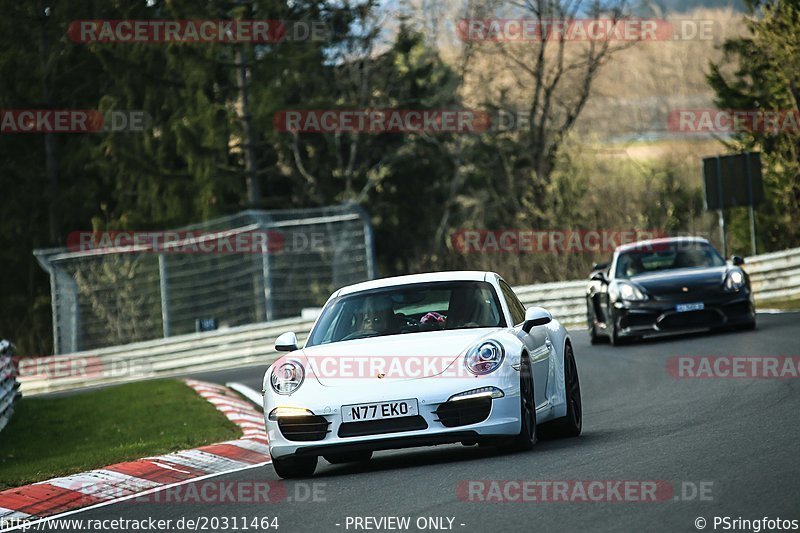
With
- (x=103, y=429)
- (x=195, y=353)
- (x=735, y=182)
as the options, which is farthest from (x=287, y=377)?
(x=735, y=182)

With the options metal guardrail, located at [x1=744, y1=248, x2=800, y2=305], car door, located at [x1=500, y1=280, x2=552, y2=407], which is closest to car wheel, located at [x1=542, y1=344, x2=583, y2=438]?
car door, located at [x1=500, y1=280, x2=552, y2=407]

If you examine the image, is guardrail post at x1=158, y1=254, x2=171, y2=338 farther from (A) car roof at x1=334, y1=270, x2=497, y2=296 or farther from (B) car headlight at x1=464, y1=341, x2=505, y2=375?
(B) car headlight at x1=464, y1=341, x2=505, y2=375

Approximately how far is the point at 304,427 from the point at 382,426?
1.82 ft

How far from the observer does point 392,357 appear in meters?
9.70

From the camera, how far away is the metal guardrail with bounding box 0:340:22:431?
54.2ft

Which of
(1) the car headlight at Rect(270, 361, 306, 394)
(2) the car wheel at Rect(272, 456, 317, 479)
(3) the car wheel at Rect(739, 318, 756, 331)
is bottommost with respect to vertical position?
(3) the car wheel at Rect(739, 318, 756, 331)

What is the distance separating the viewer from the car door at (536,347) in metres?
10.2

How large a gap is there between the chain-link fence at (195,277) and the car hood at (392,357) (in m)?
16.6

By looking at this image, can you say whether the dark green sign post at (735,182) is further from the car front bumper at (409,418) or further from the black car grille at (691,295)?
the car front bumper at (409,418)

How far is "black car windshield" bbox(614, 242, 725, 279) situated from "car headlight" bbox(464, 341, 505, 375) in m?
10.4

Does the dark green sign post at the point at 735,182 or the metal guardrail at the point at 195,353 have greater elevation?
the dark green sign post at the point at 735,182

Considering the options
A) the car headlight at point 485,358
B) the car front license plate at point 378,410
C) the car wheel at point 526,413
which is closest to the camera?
the car front license plate at point 378,410

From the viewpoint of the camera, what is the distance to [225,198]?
4322cm

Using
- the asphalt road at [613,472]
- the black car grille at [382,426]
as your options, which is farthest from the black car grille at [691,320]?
the black car grille at [382,426]
